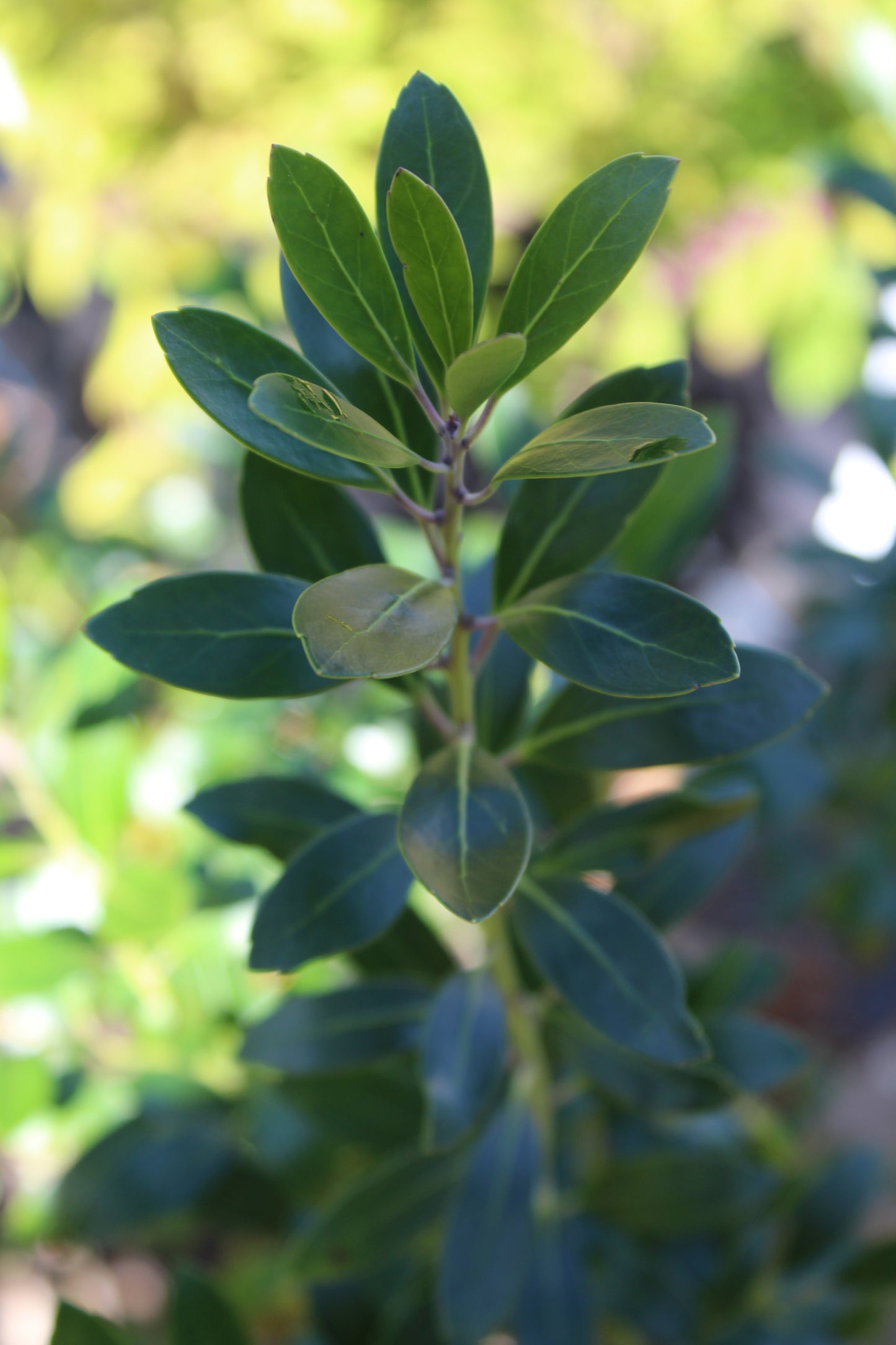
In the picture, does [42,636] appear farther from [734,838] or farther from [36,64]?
[36,64]

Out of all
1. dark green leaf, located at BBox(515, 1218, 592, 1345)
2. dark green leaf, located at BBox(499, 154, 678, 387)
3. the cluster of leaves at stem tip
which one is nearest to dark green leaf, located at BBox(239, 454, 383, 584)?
the cluster of leaves at stem tip

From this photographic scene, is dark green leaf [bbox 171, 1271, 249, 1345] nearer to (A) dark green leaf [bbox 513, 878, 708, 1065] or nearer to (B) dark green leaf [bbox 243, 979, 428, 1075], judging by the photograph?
(B) dark green leaf [bbox 243, 979, 428, 1075]

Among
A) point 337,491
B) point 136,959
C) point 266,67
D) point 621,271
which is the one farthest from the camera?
point 266,67

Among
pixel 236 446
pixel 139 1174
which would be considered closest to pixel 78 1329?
pixel 139 1174

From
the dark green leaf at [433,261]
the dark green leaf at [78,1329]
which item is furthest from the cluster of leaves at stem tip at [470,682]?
the dark green leaf at [78,1329]

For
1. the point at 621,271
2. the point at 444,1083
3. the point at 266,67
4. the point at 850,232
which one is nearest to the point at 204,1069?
the point at 444,1083

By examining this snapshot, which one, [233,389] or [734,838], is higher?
[233,389]
